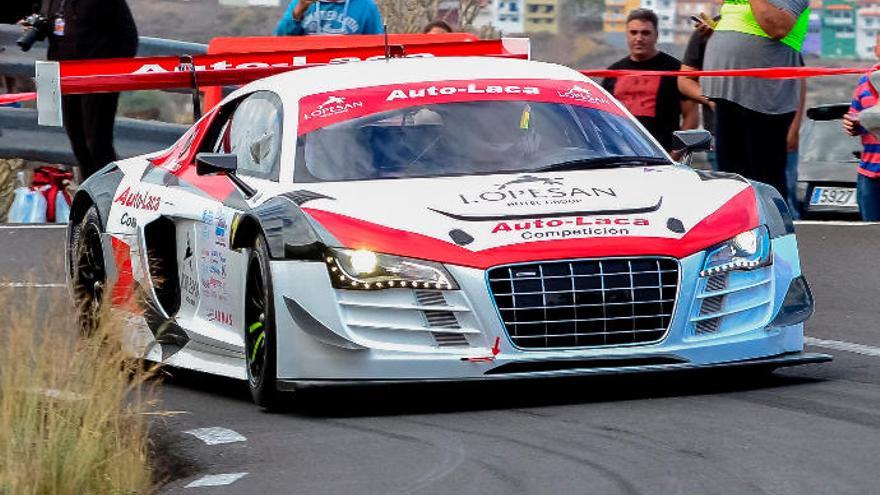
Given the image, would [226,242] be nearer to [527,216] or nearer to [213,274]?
[213,274]

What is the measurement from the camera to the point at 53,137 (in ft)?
63.0

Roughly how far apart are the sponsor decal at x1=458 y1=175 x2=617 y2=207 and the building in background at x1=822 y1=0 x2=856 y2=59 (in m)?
14.7

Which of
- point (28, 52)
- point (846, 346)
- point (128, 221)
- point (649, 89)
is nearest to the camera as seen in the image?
point (846, 346)

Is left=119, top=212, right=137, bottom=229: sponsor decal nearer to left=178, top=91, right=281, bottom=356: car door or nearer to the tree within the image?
left=178, top=91, right=281, bottom=356: car door

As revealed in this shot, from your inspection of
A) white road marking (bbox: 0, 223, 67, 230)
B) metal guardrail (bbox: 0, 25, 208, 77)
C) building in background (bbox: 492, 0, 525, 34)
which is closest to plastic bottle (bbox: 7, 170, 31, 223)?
white road marking (bbox: 0, 223, 67, 230)

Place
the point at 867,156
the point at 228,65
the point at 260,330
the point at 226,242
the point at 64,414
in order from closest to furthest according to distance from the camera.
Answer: the point at 64,414 → the point at 260,330 → the point at 226,242 → the point at 228,65 → the point at 867,156

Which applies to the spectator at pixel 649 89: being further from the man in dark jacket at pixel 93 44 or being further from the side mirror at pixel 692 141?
the side mirror at pixel 692 141

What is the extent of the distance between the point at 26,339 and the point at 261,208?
2.04 metres

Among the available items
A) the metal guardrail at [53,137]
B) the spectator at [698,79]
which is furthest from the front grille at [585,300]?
the metal guardrail at [53,137]

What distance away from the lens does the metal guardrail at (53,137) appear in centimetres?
1912

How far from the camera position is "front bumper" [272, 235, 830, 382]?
878cm

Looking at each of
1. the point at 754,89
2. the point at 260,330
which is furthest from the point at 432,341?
the point at 754,89

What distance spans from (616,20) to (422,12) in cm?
269

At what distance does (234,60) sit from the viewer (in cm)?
1503
